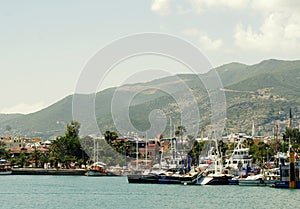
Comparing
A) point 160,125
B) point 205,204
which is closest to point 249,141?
point 160,125

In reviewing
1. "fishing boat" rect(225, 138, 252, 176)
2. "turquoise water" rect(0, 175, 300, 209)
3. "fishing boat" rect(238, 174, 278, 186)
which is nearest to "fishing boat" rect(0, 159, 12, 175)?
"fishing boat" rect(225, 138, 252, 176)

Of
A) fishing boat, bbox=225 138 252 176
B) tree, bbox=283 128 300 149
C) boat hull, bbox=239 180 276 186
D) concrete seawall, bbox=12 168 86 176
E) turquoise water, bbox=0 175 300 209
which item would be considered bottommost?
turquoise water, bbox=0 175 300 209

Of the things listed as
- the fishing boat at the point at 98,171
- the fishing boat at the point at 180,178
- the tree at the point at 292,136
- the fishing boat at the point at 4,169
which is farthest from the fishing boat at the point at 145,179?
the fishing boat at the point at 4,169

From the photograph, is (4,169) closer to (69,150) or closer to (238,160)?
(69,150)

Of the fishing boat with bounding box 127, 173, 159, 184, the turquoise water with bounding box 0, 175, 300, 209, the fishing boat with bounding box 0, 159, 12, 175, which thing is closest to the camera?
the turquoise water with bounding box 0, 175, 300, 209

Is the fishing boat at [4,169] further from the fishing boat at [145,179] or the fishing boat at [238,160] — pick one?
the fishing boat at [145,179]

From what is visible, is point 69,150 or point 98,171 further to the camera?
point 69,150

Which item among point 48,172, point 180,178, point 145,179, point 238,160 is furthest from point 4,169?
point 180,178

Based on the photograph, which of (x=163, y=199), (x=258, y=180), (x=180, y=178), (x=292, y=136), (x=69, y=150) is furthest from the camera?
(x=69, y=150)

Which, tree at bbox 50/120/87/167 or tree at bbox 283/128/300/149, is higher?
tree at bbox 283/128/300/149

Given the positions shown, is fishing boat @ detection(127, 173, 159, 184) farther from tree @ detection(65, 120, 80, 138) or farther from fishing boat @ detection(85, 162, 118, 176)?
tree @ detection(65, 120, 80, 138)

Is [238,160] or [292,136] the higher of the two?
[292,136]

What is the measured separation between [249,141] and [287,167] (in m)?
69.9

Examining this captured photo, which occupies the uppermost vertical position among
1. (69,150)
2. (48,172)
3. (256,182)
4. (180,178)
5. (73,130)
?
(73,130)
